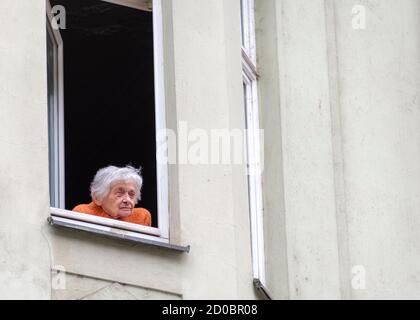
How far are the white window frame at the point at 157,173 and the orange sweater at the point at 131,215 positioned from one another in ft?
0.80

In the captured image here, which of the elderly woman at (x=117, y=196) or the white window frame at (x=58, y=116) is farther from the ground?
the white window frame at (x=58, y=116)

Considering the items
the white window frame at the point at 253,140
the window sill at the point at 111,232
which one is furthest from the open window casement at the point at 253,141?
the window sill at the point at 111,232

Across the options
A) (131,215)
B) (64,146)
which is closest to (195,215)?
(131,215)

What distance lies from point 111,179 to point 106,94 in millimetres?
2092

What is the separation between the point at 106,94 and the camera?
18875 mm

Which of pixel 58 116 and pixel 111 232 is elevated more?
pixel 58 116

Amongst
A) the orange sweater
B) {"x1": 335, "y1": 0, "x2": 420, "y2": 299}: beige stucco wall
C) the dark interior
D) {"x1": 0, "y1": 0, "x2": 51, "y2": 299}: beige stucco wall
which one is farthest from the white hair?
{"x1": 335, "y1": 0, "x2": 420, "y2": 299}: beige stucco wall

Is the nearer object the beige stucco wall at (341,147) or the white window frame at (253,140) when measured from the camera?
the white window frame at (253,140)

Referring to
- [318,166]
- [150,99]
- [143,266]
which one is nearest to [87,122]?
[150,99]

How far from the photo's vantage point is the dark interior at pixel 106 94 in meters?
17.8

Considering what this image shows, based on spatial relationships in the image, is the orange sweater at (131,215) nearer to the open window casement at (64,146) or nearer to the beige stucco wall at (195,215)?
the open window casement at (64,146)

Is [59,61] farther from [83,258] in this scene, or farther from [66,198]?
[83,258]

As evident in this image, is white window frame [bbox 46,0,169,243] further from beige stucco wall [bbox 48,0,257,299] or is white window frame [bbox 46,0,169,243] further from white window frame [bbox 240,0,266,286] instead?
white window frame [bbox 240,0,266,286]

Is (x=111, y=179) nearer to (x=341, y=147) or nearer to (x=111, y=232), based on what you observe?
(x=111, y=232)
